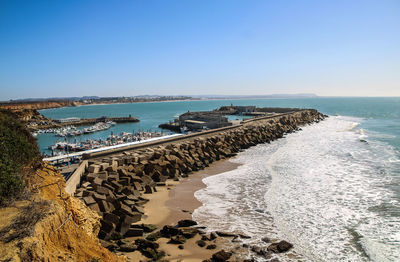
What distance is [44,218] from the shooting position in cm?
530

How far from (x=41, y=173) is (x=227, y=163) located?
13882 millimetres

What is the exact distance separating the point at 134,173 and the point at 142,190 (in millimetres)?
1514

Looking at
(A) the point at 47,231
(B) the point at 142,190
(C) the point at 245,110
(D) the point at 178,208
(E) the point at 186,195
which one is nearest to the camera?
(A) the point at 47,231

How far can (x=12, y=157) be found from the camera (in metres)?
7.64

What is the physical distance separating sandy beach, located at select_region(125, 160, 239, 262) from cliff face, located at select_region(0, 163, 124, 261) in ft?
6.56

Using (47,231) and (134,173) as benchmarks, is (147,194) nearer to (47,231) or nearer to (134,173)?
(134,173)

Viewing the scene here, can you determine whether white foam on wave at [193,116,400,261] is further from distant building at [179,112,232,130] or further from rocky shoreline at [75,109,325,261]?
distant building at [179,112,232,130]

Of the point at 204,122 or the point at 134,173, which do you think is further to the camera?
the point at 204,122

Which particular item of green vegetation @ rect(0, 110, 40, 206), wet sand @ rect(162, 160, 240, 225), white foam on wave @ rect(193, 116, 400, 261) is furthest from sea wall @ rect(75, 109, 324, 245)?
green vegetation @ rect(0, 110, 40, 206)

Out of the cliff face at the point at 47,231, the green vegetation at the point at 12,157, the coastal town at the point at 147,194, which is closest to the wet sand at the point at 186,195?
the coastal town at the point at 147,194

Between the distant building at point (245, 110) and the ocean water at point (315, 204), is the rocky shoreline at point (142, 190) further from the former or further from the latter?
the distant building at point (245, 110)

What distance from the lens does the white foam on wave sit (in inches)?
353

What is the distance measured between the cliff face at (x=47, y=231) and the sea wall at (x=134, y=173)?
78.5 inches

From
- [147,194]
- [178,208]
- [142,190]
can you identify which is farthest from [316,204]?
[142,190]
